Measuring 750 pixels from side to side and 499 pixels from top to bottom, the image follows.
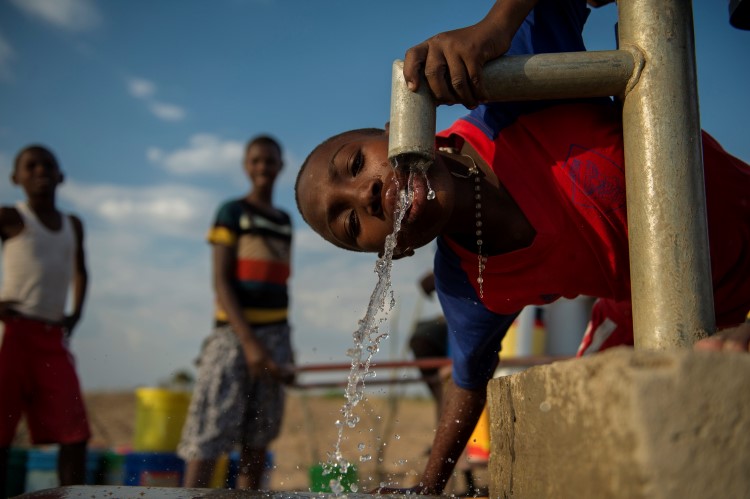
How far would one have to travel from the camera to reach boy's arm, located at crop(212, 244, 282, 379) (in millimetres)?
4012

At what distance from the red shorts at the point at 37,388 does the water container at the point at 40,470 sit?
0.66 metres

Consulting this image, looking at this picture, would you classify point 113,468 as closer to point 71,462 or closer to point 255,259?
point 71,462

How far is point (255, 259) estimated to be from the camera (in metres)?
4.27

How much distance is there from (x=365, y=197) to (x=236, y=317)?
248cm

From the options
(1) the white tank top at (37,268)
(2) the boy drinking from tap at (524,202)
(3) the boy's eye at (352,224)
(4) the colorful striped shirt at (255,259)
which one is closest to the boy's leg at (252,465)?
(4) the colorful striped shirt at (255,259)

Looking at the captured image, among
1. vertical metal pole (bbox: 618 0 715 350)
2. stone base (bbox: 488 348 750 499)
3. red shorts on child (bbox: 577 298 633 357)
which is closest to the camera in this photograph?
stone base (bbox: 488 348 750 499)

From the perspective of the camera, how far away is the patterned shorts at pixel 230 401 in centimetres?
388

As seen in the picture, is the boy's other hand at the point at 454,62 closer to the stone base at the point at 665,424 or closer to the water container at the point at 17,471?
the stone base at the point at 665,424

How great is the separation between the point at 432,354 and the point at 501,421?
11.2 ft

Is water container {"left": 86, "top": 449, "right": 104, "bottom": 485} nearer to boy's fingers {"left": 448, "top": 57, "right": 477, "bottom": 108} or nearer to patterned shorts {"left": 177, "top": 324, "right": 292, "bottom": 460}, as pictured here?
patterned shorts {"left": 177, "top": 324, "right": 292, "bottom": 460}

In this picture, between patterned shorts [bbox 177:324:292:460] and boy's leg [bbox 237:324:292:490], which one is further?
boy's leg [bbox 237:324:292:490]

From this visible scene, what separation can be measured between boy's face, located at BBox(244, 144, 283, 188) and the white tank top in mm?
1302

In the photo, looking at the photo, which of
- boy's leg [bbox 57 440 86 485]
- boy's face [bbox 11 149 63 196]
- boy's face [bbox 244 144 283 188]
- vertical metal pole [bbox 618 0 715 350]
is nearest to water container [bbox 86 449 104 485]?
boy's leg [bbox 57 440 86 485]

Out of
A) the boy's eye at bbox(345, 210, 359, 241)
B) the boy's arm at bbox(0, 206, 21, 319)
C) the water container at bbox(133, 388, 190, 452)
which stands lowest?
the water container at bbox(133, 388, 190, 452)
